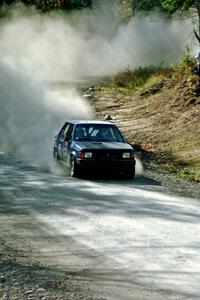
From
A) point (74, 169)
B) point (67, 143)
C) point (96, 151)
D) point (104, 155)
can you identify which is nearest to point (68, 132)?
point (67, 143)

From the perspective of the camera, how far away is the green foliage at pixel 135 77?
35.7 metres

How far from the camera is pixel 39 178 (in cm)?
1648

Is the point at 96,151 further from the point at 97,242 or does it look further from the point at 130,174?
the point at 97,242

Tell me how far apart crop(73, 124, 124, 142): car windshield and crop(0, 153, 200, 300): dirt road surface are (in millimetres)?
2467

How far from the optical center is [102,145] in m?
16.7

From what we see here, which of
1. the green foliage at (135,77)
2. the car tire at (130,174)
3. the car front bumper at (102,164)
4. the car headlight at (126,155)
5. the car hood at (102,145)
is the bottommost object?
A: the car tire at (130,174)

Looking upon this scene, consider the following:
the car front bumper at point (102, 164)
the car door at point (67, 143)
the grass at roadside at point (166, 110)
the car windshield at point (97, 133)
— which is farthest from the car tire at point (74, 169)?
the grass at roadside at point (166, 110)

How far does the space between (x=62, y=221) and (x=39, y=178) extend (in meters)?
5.65

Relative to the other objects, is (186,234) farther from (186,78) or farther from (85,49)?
(85,49)

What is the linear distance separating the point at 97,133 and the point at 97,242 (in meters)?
8.38

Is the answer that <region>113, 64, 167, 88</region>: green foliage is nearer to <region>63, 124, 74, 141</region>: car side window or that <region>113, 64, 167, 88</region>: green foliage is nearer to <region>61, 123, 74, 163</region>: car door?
<region>63, 124, 74, 141</region>: car side window

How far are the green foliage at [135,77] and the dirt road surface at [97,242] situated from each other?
69.1ft

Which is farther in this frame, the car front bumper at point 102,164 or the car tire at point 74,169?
the car tire at point 74,169

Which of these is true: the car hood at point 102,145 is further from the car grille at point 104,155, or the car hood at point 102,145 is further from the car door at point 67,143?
the car door at point 67,143
